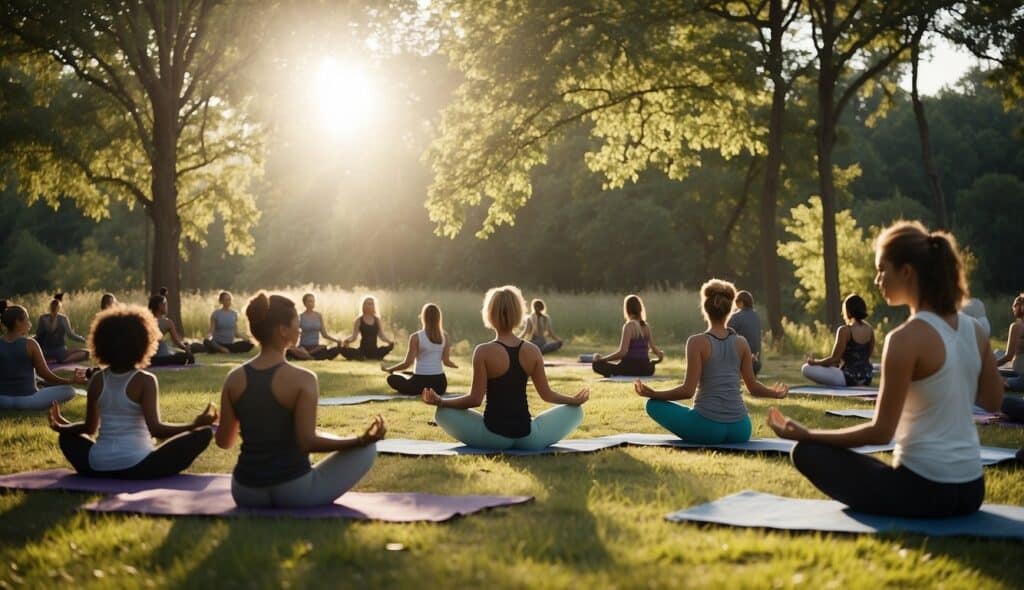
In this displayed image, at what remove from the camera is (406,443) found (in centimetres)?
879

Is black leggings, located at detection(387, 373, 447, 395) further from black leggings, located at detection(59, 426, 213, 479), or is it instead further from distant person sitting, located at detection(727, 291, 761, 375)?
black leggings, located at detection(59, 426, 213, 479)

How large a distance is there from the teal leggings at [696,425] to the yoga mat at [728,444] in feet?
0.20

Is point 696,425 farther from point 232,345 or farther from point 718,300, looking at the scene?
point 232,345

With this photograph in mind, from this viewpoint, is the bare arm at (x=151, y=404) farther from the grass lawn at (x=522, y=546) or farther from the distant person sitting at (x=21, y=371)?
the distant person sitting at (x=21, y=371)

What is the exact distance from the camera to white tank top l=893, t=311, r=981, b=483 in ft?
17.3

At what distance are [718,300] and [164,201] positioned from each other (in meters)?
18.3

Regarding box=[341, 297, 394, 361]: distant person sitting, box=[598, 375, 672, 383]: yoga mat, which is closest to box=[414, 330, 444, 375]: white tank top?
box=[598, 375, 672, 383]: yoga mat

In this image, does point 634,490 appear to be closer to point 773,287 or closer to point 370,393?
point 370,393

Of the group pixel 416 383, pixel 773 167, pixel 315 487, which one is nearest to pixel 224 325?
pixel 416 383

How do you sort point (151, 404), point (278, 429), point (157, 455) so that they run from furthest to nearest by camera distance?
point (157, 455)
point (151, 404)
point (278, 429)

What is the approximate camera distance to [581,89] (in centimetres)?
2338

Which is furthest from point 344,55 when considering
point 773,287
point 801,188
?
point 801,188

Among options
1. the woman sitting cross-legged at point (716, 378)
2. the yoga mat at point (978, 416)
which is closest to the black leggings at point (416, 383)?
the yoga mat at point (978, 416)

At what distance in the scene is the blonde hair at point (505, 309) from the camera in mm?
7980
